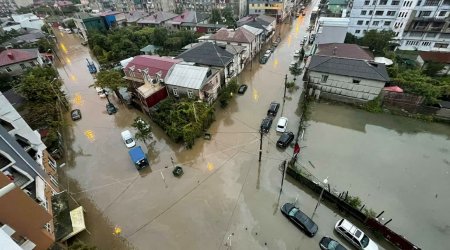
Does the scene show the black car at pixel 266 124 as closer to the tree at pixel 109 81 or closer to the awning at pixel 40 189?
the awning at pixel 40 189

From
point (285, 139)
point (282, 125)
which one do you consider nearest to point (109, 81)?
point (282, 125)

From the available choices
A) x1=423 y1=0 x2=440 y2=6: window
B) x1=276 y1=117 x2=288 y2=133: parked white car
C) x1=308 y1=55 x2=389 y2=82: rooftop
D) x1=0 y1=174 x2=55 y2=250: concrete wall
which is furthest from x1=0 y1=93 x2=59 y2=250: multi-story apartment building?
x1=423 y1=0 x2=440 y2=6: window

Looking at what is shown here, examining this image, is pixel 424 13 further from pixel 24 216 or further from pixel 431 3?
pixel 24 216

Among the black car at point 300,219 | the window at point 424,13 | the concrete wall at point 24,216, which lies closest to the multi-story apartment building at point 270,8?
the window at point 424,13

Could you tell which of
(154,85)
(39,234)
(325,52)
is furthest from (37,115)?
(325,52)

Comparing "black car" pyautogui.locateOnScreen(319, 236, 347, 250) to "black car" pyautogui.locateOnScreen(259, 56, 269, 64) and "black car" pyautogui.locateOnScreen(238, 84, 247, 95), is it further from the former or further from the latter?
"black car" pyautogui.locateOnScreen(259, 56, 269, 64)
